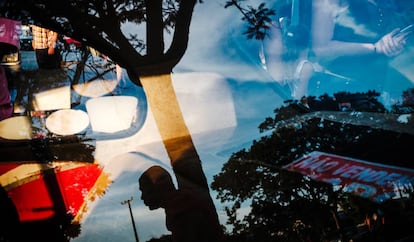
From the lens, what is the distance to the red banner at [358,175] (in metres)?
1.24

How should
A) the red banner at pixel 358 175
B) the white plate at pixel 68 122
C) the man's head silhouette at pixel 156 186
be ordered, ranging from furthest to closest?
the white plate at pixel 68 122 → the man's head silhouette at pixel 156 186 → the red banner at pixel 358 175

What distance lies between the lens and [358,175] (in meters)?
1.26

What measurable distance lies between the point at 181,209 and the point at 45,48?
Answer: 2.72 ft

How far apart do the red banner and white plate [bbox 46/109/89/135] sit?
81 cm

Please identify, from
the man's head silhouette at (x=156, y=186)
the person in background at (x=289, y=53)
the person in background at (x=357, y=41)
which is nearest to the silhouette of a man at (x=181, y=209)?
the man's head silhouette at (x=156, y=186)

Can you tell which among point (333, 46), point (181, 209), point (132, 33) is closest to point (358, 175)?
point (333, 46)

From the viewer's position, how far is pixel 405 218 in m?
1.31

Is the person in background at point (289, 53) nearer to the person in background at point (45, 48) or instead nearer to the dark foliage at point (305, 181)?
the dark foliage at point (305, 181)

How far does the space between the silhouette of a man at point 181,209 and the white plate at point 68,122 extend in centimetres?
35

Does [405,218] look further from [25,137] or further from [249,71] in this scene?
[25,137]

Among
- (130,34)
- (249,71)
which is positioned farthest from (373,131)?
(130,34)

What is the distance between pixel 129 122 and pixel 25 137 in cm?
49

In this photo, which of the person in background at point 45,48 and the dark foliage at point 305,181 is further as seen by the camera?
the person in background at point 45,48

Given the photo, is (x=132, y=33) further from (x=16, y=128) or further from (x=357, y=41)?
(x=357, y=41)
